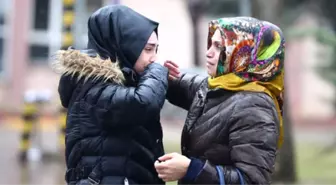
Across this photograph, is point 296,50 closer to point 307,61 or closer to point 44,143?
point 307,61

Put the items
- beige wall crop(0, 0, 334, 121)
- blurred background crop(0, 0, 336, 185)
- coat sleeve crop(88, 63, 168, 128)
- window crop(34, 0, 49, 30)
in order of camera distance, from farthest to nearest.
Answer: beige wall crop(0, 0, 334, 121) → window crop(34, 0, 49, 30) → blurred background crop(0, 0, 336, 185) → coat sleeve crop(88, 63, 168, 128)

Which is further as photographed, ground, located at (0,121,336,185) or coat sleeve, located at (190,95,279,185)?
ground, located at (0,121,336,185)

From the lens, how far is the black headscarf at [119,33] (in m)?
3.48

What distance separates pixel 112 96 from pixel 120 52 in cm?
24

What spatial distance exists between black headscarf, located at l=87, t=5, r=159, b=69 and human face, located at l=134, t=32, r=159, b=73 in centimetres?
2

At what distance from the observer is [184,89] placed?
12.8ft

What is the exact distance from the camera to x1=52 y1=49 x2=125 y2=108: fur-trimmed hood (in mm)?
3443

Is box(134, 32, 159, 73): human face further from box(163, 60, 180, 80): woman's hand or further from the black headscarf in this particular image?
box(163, 60, 180, 80): woman's hand

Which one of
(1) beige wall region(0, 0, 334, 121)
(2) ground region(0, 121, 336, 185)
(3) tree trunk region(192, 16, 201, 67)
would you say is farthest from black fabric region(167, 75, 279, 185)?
(1) beige wall region(0, 0, 334, 121)

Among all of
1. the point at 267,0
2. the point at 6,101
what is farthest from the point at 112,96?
the point at 6,101

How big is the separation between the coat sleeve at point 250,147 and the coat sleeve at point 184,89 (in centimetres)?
56

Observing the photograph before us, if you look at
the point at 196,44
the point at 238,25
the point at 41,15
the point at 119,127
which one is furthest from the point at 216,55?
the point at 41,15

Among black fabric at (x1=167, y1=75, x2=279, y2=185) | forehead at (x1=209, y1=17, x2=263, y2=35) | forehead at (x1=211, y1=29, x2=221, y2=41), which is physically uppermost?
forehead at (x1=209, y1=17, x2=263, y2=35)

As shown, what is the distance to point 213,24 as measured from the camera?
3469mm
